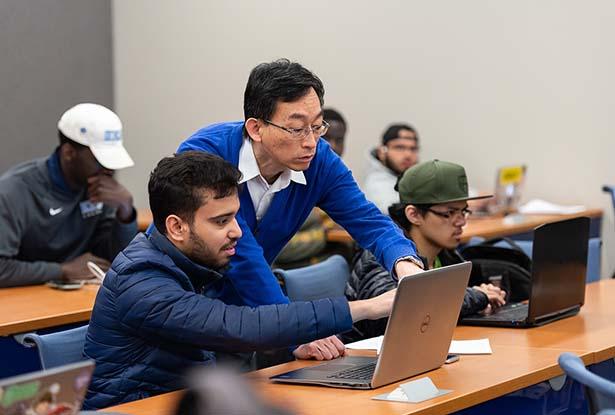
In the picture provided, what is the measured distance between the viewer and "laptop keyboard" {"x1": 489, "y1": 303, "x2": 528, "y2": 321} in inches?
131

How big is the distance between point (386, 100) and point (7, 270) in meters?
3.72

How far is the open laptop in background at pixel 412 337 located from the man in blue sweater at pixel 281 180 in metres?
0.23

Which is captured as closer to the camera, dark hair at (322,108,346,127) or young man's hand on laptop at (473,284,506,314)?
young man's hand on laptop at (473,284,506,314)

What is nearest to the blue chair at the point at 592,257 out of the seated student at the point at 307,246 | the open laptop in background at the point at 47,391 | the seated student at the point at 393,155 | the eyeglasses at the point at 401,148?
the seated student at the point at 307,246

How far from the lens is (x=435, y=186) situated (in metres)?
3.48

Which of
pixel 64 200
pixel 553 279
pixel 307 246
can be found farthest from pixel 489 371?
pixel 307 246

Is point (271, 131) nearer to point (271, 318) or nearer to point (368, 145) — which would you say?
point (271, 318)

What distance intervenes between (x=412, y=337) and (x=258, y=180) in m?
0.70

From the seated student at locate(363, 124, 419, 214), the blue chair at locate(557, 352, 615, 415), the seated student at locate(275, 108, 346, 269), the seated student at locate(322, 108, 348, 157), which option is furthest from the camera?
the seated student at locate(363, 124, 419, 214)

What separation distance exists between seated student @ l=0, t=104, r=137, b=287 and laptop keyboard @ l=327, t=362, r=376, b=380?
5.84 ft

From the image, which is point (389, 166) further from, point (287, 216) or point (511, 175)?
point (287, 216)

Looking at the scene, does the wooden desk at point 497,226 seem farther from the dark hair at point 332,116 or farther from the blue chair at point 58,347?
the blue chair at point 58,347

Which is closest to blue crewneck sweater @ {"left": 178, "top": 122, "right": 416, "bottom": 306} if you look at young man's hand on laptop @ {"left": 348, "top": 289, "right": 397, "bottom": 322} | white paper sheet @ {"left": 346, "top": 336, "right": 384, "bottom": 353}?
white paper sheet @ {"left": 346, "top": 336, "right": 384, "bottom": 353}

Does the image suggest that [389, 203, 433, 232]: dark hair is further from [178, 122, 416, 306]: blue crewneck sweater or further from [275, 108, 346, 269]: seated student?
[275, 108, 346, 269]: seated student
